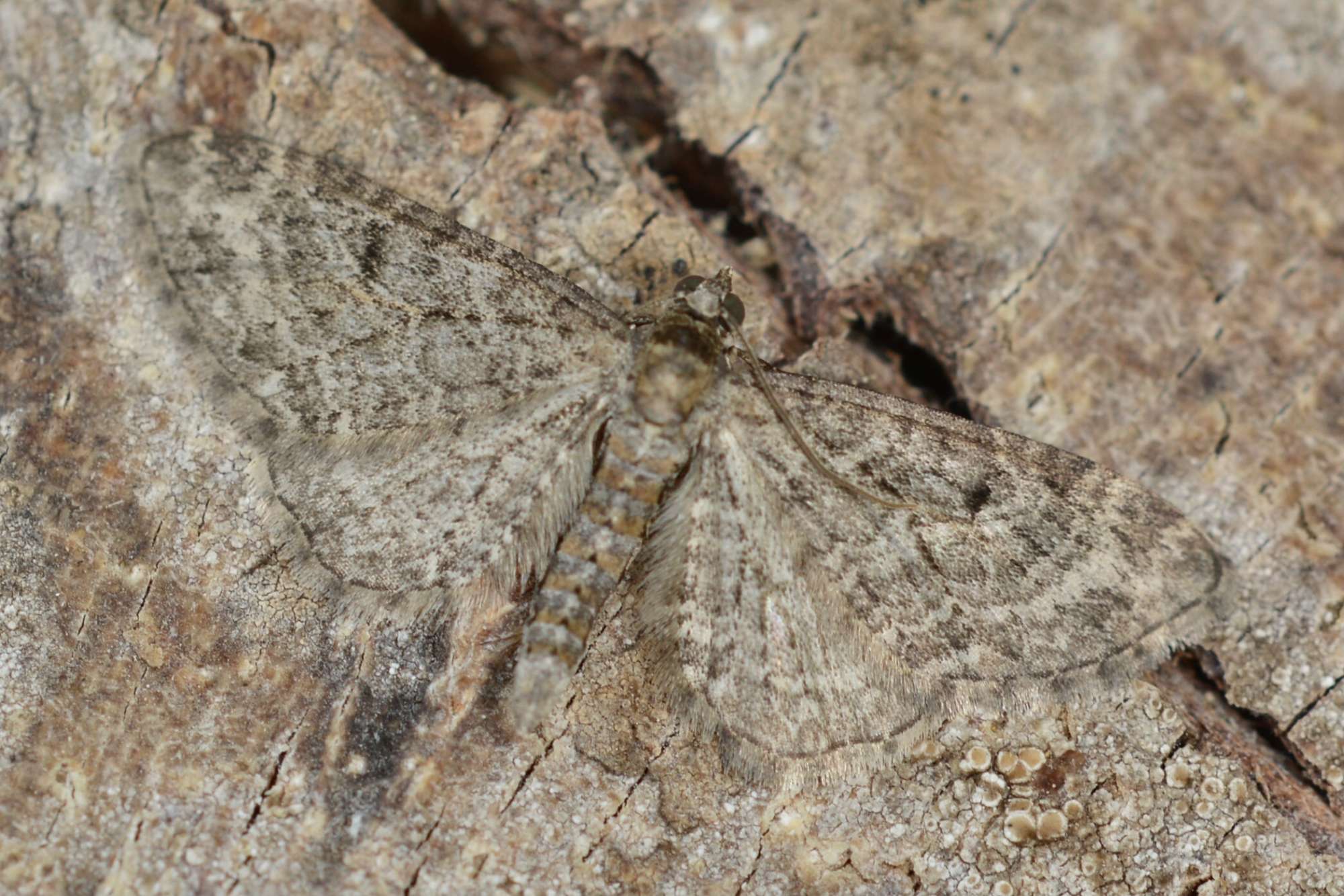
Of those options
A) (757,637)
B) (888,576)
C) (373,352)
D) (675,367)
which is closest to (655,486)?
(675,367)

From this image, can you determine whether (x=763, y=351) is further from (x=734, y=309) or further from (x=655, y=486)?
(x=655, y=486)

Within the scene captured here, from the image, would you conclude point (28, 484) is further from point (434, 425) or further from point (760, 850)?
point (760, 850)

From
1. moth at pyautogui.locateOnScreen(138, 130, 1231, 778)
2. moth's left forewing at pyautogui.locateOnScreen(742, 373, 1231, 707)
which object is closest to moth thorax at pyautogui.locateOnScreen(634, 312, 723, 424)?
moth at pyautogui.locateOnScreen(138, 130, 1231, 778)

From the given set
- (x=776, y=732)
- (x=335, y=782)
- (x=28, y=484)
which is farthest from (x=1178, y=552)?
(x=28, y=484)

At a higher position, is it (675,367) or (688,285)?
(688,285)

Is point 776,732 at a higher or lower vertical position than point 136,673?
higher

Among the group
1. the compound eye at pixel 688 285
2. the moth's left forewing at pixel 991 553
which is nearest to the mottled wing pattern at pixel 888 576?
the moth's left forewing at pixel 991 553

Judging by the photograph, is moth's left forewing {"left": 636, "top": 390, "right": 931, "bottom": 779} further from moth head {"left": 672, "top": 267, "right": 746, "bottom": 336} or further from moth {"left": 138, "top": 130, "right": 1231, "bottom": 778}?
moth head {"left": 672, "top": 267, "right": 746, "bottom": 336}
